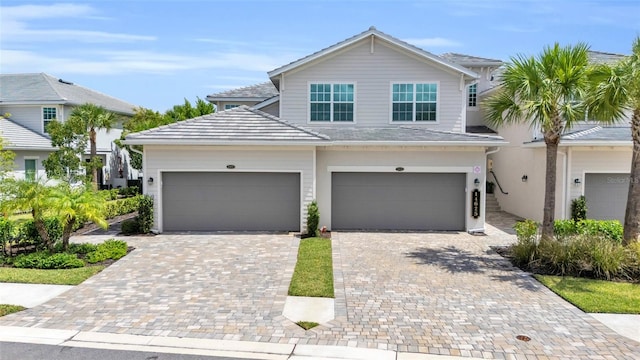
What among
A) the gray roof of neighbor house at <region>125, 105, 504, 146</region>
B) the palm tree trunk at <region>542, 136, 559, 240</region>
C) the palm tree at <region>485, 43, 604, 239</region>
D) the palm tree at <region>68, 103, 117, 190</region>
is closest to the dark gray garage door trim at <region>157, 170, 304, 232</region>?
the gray roof of neighbor house at <region>125, 105, 504, 146</region>

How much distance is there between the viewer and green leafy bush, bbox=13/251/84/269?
11414 mm

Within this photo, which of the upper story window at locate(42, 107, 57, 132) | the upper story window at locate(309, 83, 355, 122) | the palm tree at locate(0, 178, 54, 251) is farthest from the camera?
the upper story window at locate(42, 107, 57, 132)

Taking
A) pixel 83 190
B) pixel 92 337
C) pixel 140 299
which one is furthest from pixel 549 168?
pixel 83 190

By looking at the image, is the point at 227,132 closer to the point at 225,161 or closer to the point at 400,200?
the point at 225,161

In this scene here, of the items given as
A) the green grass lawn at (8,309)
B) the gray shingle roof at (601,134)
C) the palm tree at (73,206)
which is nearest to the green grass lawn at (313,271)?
the green grass lawn at (8,309)

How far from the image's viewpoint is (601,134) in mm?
17172

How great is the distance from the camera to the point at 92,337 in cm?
735

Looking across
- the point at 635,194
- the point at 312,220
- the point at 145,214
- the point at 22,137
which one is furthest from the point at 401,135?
the point at 22,137

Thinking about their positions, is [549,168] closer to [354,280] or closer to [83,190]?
[354,280]

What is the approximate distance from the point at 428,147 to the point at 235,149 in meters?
7.01

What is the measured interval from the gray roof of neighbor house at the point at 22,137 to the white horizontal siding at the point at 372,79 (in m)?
15.8

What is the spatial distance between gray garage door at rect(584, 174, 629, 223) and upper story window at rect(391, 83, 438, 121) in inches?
255

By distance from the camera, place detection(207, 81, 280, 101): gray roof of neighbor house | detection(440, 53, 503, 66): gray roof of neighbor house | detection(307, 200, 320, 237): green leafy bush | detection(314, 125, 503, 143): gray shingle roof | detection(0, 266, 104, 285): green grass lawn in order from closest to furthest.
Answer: detection(0, 266, 104, 285): green grass lawn < detection(307, 200, 320, 237): green leafy bush < detection(314, 125, 503, 143): gray shingle roof < detection(207, 81, 280, 101): gray roof of neighbor house < detection(440, 53, 503, 66): gray roof of neighbor house

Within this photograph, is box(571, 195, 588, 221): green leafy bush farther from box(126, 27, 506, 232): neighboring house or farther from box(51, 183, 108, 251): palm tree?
box(51, 183, 108, 251): palm tree
